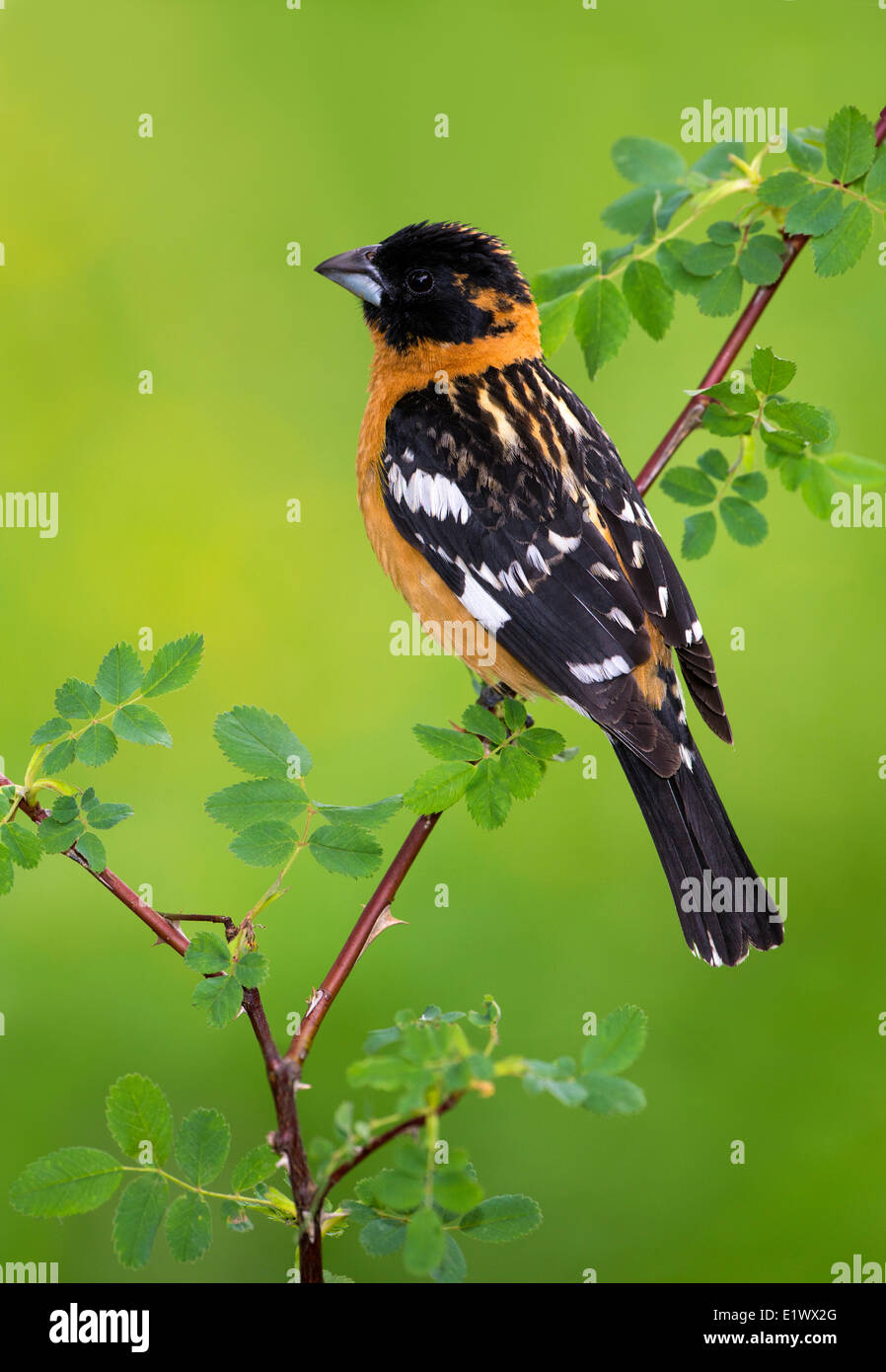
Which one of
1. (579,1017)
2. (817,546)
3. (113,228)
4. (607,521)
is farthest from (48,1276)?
(113,228)

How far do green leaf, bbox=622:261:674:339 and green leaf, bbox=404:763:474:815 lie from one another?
1122 millimetres

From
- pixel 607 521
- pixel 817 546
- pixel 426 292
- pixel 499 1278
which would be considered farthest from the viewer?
pixel 817 546

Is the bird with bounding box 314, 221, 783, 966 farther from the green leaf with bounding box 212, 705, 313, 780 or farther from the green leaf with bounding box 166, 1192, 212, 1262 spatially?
the green leaf with bounding box 166, 1192, 212, 1262

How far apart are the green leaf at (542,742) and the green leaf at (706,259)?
42.5 inches

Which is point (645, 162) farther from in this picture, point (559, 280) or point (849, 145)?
point (849, 145)

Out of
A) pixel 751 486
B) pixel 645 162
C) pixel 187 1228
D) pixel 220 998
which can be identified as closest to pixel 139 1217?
pixel 187 1228

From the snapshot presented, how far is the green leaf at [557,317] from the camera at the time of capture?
2.79 meters

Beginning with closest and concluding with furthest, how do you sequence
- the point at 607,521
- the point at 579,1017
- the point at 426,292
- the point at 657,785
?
1. the point at 657,785
2. the point at 607,521
3. the point at 426,292
4. the point at 579,1017

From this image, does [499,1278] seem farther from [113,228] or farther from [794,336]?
[113,228]

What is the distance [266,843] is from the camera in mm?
1919

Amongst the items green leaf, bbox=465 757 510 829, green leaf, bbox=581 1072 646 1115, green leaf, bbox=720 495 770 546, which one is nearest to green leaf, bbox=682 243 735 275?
green leaf, bbox=720 495 770 546

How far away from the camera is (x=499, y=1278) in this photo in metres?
3.75

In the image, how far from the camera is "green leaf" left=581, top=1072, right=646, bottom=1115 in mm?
1347

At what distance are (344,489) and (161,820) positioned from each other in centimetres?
150
